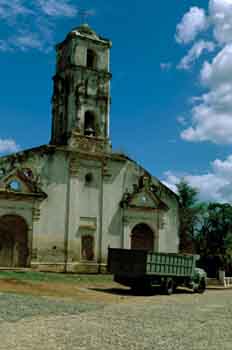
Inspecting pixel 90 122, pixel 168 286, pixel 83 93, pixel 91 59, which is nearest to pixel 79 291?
pixel 168 286

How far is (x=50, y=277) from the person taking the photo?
25.5 meters

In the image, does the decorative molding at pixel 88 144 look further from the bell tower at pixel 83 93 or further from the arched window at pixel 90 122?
the arched window at pixel 90 122

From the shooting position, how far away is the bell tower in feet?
102

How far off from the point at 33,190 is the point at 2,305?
47.5 feet

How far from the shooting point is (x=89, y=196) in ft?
101

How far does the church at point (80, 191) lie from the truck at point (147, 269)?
23.7 ft

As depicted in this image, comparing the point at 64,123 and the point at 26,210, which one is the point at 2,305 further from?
the point at 64,123

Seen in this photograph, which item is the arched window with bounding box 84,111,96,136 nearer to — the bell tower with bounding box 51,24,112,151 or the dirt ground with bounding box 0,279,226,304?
the bell tower with bounding box 51,24,112,151

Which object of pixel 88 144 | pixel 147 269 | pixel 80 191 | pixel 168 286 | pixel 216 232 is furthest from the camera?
pixel 216 232

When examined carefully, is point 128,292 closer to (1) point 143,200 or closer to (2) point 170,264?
(2) point 170,264

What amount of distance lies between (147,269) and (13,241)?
409 inches

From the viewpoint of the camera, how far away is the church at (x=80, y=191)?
28.6 m

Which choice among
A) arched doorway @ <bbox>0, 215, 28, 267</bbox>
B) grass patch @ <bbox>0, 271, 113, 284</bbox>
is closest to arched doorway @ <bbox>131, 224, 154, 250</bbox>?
grass patch @ <bbox>0, 271, 113, 284</bbox>

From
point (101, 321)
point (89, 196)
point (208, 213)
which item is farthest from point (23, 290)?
point (208, 213)
